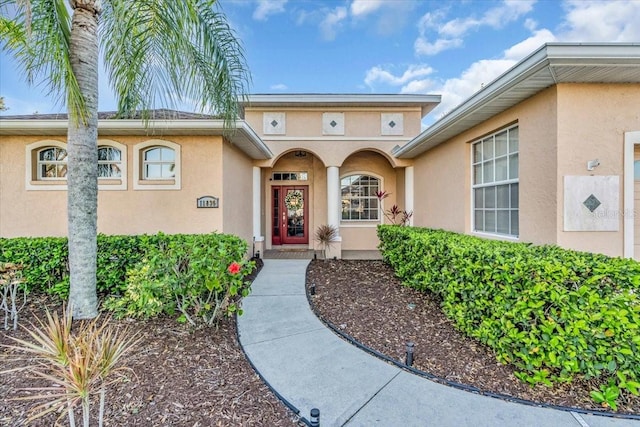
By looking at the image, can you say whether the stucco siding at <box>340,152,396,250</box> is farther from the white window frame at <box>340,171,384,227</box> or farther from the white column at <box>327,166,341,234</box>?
the white column at <box>327,166,341,234</box>

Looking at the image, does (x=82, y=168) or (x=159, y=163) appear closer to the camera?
(x=82, y=168)

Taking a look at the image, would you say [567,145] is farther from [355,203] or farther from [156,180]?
[156,180]

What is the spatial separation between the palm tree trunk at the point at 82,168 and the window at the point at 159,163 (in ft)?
8.66

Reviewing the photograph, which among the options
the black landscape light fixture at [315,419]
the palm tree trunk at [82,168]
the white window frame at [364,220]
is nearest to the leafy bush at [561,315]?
the black landscape light fixture at [315,419]

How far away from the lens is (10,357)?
352cm

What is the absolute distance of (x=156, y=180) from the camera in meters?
6.95

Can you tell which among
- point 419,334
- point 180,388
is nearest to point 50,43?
point 180,388

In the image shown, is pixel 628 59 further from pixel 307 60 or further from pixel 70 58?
pixel 307 60

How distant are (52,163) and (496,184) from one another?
10.1 m

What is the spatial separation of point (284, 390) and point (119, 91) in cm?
516

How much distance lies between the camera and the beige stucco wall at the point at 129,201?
22.3 ft

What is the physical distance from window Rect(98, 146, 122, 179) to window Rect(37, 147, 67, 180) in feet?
3.00

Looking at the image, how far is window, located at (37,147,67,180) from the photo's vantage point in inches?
276

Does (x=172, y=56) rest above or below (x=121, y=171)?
above
